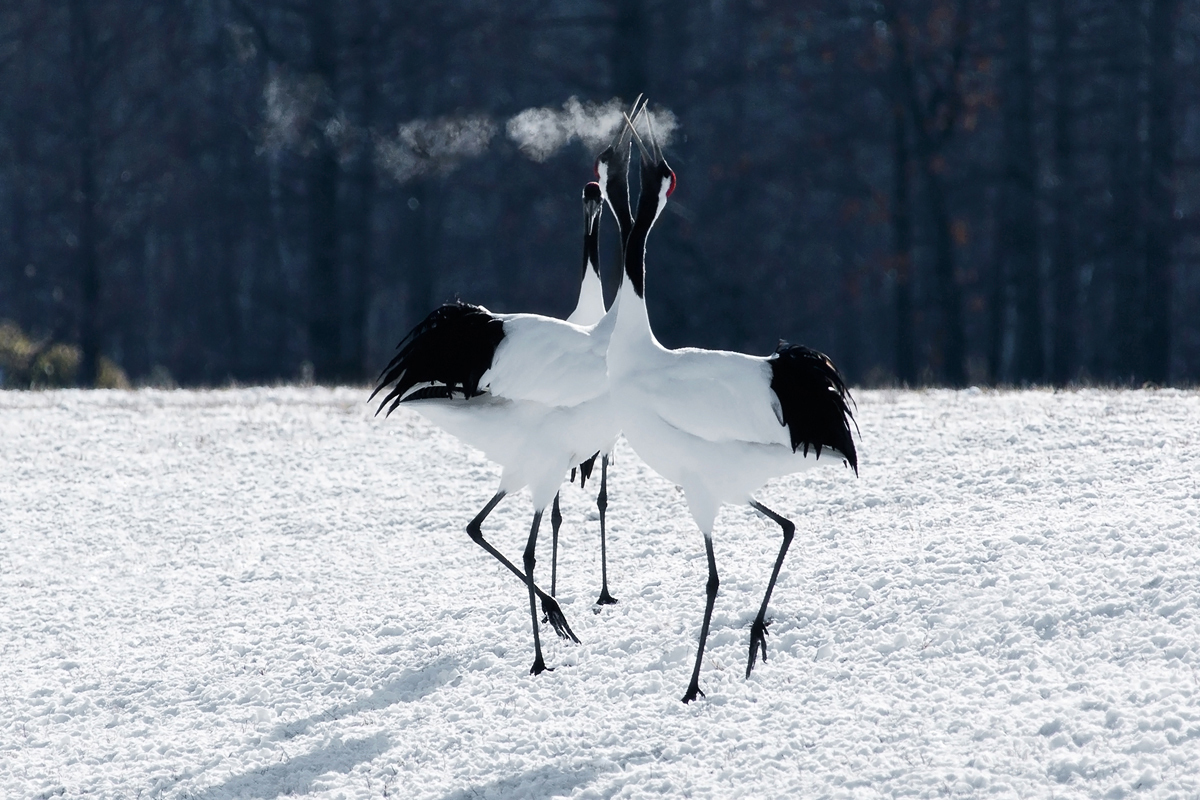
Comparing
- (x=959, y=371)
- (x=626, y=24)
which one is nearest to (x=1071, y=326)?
(x=959, y=371)

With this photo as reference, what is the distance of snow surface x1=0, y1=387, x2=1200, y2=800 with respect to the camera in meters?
5.27

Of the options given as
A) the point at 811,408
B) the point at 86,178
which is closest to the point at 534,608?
the point at 811,408

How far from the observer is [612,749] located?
558cm

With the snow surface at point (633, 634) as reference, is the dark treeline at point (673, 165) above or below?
above

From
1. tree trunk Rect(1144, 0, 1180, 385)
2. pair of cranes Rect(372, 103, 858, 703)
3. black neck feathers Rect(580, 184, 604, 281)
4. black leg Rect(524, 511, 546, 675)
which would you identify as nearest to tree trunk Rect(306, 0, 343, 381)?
tree trunk Rect(1144, 0, 1180, 385)

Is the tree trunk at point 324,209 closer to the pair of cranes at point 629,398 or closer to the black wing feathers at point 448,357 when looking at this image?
the black wing feathers at point 448,357

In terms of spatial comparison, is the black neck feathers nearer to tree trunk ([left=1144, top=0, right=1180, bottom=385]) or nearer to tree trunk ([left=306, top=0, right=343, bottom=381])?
tree trunk ([left=1144, top=0, right=1180, bottom=385])

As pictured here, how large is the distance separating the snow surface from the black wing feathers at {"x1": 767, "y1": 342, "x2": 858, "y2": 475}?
3.47 ft

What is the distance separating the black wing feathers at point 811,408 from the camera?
19.2ft

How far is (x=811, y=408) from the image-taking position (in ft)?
19.3

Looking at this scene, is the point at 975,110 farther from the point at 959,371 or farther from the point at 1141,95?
the point at 959,371

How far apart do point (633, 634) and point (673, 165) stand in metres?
21.0

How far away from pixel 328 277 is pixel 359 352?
1.53 metres

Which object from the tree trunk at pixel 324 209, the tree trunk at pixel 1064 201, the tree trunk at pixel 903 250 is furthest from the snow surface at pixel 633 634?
the tree trunk at pixel 1064 201
